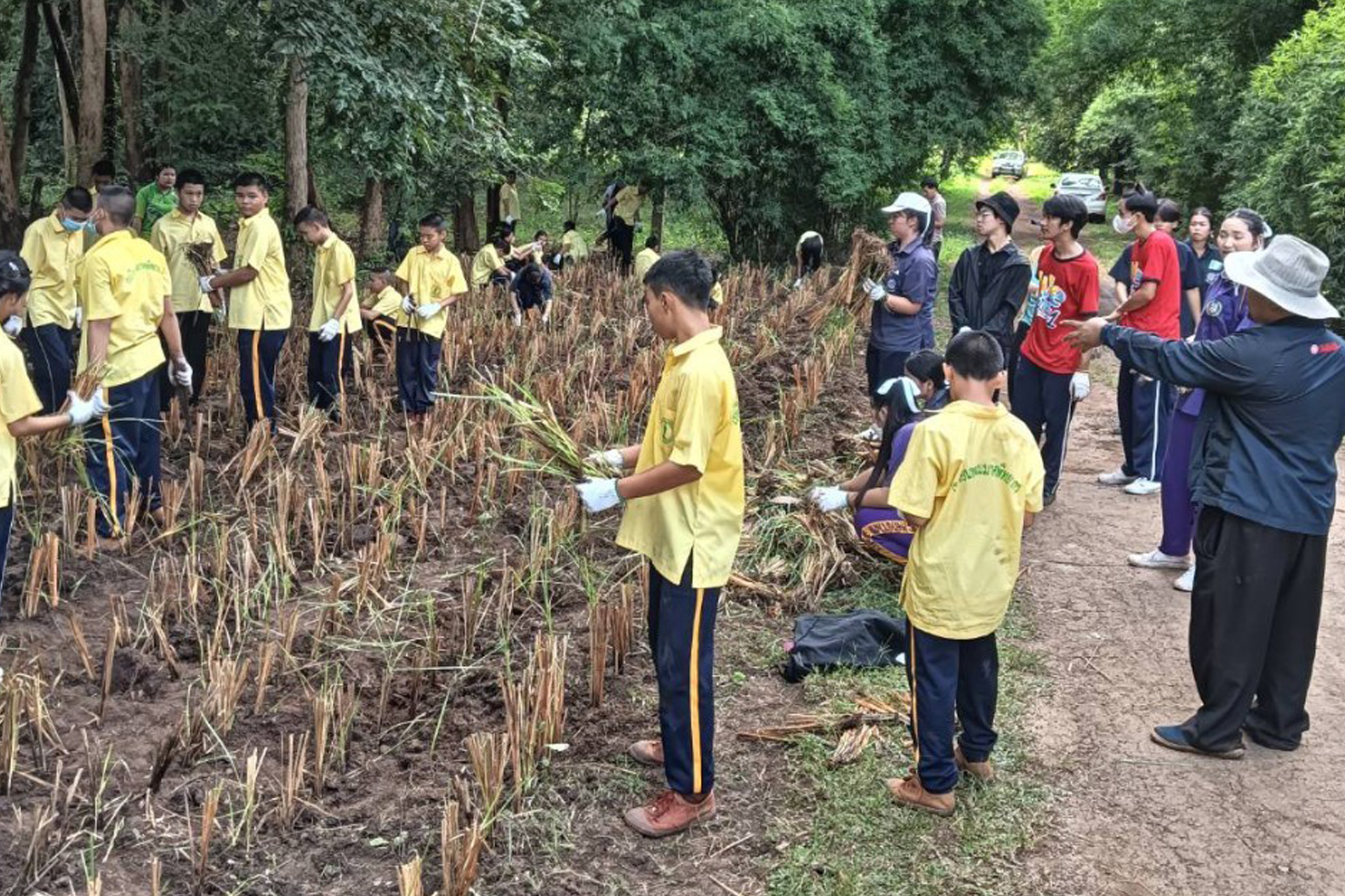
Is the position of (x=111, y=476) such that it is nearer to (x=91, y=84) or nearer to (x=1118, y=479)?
(x=1118, y=479)

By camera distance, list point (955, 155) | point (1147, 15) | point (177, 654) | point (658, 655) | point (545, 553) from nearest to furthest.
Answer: point (658, 655), point (177, 654), point (545, 553), point (955, 155), point (1147, 15)

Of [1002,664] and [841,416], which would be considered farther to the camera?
[841,416]

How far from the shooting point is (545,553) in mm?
5238

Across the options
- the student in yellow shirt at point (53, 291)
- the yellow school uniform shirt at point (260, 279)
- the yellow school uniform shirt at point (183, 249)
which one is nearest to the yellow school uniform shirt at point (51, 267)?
the student in yellow shirt at point (53, 291)

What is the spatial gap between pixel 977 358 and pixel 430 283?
4.99 meters

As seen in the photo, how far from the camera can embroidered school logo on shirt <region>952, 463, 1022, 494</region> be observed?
11.2 ft

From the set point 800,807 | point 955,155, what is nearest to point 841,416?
point 800,807

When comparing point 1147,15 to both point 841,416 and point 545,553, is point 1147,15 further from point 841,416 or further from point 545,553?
point 545,553

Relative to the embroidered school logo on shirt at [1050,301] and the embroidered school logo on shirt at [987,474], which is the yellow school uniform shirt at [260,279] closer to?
the embroidered school logo on shirt at [1050,301]

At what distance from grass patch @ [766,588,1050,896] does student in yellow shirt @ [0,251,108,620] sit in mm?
2864

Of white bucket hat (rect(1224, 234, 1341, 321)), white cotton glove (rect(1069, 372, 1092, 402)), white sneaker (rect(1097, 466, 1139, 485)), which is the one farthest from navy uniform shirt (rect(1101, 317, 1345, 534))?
white sneaker (rect(1097, 466, 1139, 485))

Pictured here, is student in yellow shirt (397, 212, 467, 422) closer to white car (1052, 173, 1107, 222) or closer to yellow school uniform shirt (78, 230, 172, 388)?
yellow school uniform shirt (78, 230, 172, 388)

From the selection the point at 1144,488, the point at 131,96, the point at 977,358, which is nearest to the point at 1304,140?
the point at 1144,488

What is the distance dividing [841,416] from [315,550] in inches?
161
